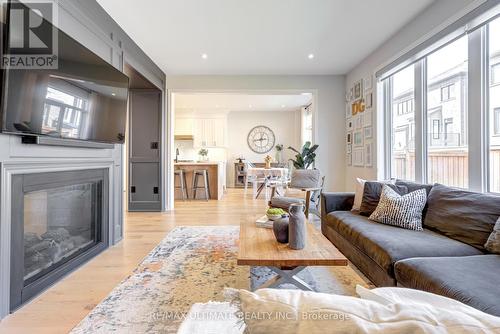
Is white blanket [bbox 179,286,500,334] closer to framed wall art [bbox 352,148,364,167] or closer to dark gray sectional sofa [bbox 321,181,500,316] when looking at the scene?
dark gray sectional sofa [bbox 321,181,500,316]

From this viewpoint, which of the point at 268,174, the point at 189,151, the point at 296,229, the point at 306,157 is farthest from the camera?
the point at 189,151

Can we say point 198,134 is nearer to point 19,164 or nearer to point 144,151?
point 144,151

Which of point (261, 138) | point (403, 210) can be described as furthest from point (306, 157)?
point (261, 138)

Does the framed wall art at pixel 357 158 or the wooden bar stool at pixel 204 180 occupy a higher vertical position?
the framed wall art at pixel 357 158

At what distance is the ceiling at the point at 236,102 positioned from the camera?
24.0ft

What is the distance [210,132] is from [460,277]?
8.16 meters

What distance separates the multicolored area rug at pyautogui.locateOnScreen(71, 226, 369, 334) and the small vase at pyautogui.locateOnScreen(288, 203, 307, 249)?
55 centimetres

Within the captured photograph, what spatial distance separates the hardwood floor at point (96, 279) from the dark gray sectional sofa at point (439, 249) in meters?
1.24

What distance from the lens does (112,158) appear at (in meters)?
3.23

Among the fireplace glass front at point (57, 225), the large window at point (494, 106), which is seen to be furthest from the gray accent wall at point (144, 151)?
the large window at point (494, 106)

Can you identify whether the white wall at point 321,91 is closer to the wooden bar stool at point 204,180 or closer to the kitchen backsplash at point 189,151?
the wooden bar stool at point 204,180

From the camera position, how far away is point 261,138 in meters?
9.72

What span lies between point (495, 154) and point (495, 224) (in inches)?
30.7

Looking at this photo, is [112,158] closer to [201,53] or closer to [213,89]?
[201,53]
